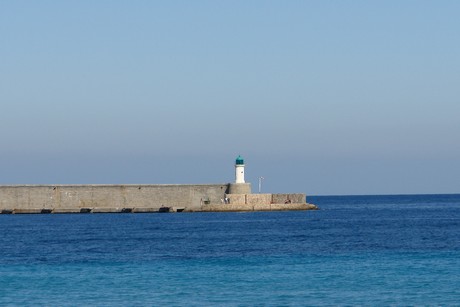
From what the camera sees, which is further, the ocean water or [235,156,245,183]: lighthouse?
[235,156,245,183]: lighthouse

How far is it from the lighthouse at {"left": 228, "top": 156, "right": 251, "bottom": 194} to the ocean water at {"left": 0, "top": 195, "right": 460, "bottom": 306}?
38359 mm

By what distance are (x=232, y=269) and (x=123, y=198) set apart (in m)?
68.1

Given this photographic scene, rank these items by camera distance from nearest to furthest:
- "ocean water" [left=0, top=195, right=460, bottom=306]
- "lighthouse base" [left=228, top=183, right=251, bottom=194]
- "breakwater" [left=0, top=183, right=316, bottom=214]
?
"ocean water" [left=0, top=195, right=460, bottom=306] → "lighthouse base" [left=228, top=183, right=251, bottom=194] → "breakwater" [left=0, top=183, right=316, bottom=214]

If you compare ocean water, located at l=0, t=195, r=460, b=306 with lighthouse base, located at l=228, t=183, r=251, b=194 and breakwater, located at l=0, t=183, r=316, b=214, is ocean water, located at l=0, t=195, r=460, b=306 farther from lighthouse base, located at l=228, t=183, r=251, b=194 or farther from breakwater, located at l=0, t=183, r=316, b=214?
breakwater, located at l=0, t=183, r=316, b=214

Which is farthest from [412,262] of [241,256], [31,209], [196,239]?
[31,209]

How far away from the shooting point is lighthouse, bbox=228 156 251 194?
103000 millimetres

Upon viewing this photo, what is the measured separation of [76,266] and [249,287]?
10342 millimetres

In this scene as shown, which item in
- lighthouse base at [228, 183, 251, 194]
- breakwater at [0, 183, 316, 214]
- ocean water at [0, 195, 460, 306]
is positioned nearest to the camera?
ocean water at [0, 195, 460, 306]

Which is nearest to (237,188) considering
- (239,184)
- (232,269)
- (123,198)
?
(239,184)

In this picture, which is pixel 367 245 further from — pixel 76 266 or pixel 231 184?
pixel 231 184

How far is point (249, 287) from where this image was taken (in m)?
32.8

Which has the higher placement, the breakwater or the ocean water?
the breakwater

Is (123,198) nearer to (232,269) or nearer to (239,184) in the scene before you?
(239,184)

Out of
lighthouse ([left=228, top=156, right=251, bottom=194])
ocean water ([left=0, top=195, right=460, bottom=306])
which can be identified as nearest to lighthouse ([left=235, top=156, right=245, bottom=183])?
lighthouse ([left=228, top=156, right=251, bottom=194])
